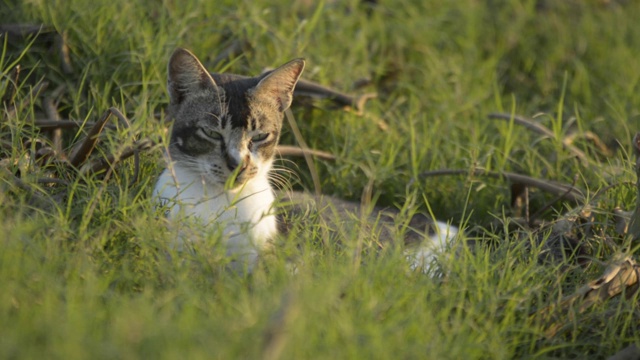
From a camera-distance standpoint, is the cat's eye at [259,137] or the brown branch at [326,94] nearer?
the cat's eye at [259,137]

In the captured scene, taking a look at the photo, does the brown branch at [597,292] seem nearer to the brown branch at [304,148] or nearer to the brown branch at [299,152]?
the brown branch at [304,148]

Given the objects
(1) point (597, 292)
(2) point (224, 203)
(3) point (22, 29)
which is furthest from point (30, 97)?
(1) point (597, 292)

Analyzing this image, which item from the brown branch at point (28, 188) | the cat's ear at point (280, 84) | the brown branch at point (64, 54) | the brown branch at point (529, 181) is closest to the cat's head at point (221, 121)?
the cat's ear at point (280, 84)

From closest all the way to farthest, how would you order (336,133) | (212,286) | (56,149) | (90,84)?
(212,286)
(56,149)
(90,84)
(336,133)

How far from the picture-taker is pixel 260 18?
15.5ft

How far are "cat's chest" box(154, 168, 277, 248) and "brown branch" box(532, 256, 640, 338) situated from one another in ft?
A: 3.35

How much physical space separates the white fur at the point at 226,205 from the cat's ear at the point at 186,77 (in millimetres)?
307

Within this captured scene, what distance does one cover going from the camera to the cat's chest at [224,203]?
3.17m

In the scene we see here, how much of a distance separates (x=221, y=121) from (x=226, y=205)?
0.33 metres

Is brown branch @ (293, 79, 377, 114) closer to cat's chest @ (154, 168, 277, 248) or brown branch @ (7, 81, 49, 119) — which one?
cat's chest @ (154, 168, 277, 248)

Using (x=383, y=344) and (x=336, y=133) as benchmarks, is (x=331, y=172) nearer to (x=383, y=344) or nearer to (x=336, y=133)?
(x=336, y=133)

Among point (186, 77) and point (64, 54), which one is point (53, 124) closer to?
point (64, 54)

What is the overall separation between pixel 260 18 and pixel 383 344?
2708 millimetres

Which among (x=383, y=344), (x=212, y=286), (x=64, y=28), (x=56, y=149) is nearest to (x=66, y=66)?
(x=64, y=28)
